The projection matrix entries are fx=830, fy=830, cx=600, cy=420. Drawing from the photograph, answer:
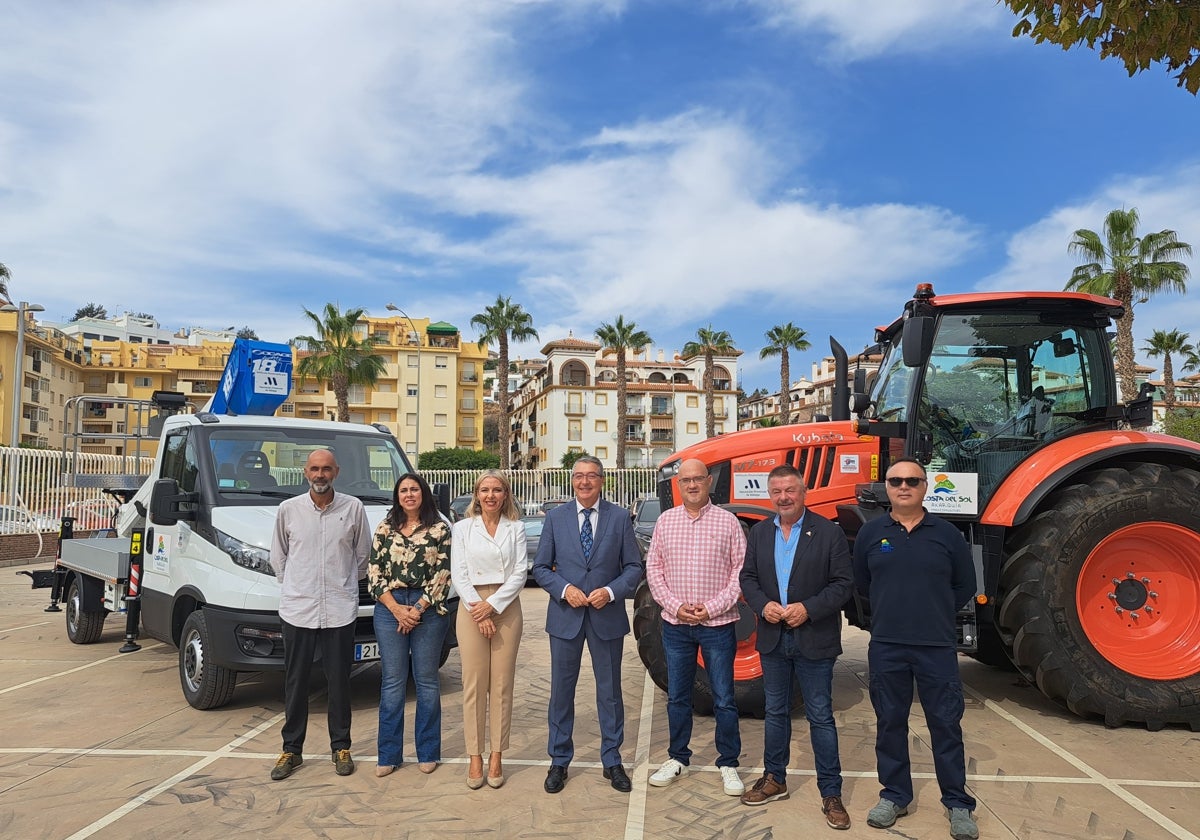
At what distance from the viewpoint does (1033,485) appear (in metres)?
5.76

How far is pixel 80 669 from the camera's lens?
779 cm

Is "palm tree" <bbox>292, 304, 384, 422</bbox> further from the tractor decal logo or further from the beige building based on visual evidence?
the tractor decal logo

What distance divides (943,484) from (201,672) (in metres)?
5.59

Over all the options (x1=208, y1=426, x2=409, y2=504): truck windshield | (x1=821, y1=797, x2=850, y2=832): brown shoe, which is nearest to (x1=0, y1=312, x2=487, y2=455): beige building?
(x1=208, y1=426, x2=409, y2=504): truck windshield

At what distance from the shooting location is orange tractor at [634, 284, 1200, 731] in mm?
5586

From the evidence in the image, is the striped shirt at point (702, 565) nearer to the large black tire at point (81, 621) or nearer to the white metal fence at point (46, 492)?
the large black tire at point (81, 621)

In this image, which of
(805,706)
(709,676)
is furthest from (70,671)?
(805,706)

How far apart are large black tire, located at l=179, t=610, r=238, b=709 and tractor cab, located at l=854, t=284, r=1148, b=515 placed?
504 cm

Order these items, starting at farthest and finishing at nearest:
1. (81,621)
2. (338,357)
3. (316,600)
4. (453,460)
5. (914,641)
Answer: (453,460), (338,357), (81,621), (316,600), (914,641)

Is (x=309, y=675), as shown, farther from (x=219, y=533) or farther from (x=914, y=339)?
(x=914, y=339)

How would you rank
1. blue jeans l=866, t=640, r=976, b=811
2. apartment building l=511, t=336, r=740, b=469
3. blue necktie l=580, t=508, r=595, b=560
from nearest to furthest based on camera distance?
blue jeans l=866, t=640, r=976, b=811
blue necktie l=580, t=508, r=595, b=560
apartment building l=511, t=336, r=740, b=469

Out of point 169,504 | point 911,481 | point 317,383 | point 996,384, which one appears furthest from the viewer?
point 317,383

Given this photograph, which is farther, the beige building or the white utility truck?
the beige building

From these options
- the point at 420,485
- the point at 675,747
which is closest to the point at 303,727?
the point at 420,485
